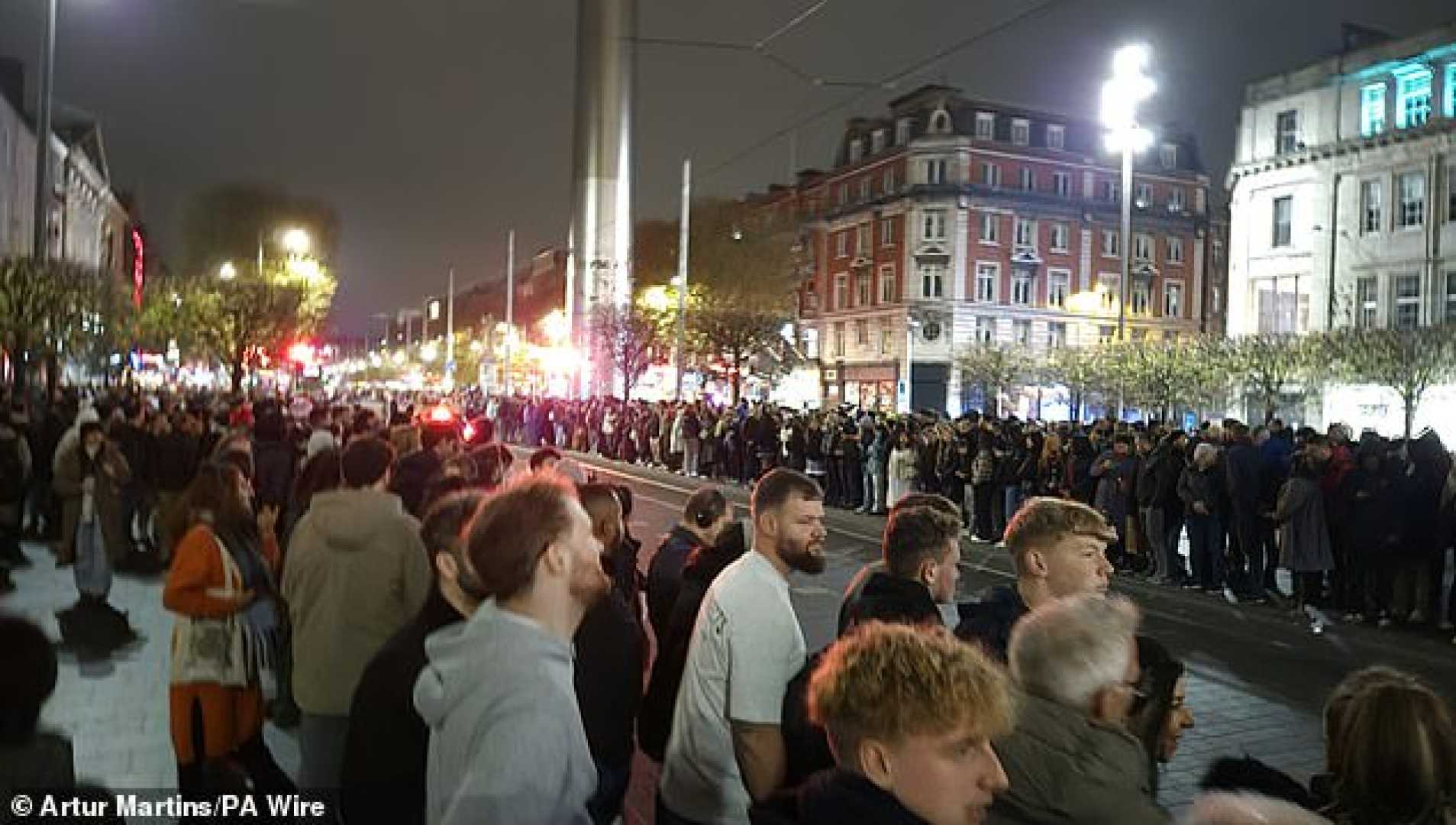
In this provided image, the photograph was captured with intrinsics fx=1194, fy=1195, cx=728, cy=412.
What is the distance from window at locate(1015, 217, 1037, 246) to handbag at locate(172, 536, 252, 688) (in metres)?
65.8

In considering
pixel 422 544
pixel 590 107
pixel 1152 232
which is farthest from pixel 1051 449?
pixel 1152 232

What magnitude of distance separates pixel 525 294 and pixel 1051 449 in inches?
4519

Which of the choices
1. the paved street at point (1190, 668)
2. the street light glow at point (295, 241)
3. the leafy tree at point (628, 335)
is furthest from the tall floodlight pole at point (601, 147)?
the paved street at point (1190, 668)

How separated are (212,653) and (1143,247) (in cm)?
7375

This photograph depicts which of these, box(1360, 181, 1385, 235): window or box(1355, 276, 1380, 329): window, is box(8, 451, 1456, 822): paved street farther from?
box(1360, 181, 1385, 235): window

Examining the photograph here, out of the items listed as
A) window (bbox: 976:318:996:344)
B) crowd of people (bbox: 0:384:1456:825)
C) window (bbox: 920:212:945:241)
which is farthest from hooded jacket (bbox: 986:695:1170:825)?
window (bbox: 976:318:996:344)

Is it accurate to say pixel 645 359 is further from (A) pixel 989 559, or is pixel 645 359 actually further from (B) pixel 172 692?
(B) pixel 172 692

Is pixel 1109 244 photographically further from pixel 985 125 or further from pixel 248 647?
pixel 248 647

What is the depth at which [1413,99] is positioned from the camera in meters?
38.3

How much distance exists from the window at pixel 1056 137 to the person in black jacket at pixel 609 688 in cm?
6989

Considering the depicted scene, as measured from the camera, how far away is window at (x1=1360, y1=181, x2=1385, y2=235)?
3962 centimetres

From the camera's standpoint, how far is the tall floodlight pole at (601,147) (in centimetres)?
5609

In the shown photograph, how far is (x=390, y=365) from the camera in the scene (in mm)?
130125

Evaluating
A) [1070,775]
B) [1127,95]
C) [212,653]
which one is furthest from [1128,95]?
[1070,775]
